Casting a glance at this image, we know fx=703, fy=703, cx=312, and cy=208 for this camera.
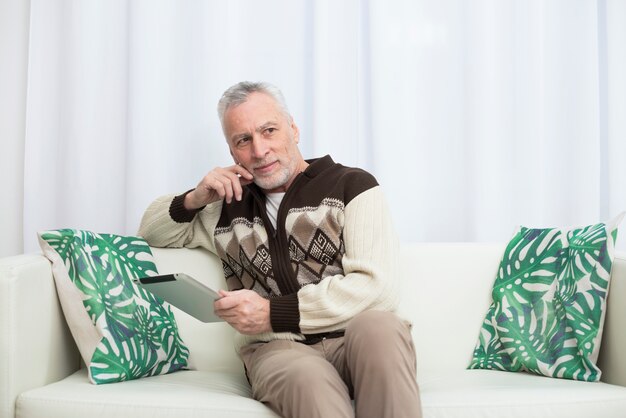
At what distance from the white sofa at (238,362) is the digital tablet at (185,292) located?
19cm

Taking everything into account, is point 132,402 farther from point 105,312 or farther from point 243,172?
point 243,172

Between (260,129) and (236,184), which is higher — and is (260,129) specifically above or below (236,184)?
above

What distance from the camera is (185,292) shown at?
157cm

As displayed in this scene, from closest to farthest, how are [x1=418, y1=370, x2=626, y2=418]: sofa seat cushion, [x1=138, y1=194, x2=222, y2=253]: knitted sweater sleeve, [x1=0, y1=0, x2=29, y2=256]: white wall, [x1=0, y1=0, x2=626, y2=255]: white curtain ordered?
1. [x1=418, y1=370, x2=626, y2=418]: sofa seat cushion
2. [x1=138, y1=194, x2=222, y2=253]: knitted sweater sleeve
3. [x1=0, y1=0, x2=626, y2=255]: white curtain
4. [x1=0, y1=0, x2=29, y2=256]: white wall

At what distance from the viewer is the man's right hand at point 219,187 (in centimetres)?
196

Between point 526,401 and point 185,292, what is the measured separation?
802 mm

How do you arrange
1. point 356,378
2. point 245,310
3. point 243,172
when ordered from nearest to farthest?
point 356,378 < point 245,310 < point 243,172

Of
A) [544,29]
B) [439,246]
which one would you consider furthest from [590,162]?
[439,246]

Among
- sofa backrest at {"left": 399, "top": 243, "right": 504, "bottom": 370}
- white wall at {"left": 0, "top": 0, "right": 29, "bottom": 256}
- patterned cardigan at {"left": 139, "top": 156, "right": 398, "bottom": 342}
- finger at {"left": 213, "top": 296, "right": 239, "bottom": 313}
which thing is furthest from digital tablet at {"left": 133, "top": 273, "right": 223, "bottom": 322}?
white wall at {"left": 0, "top": 0, "right": 29, "bottom": 256}

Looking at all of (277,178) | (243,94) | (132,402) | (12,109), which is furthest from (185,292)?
(12,109)

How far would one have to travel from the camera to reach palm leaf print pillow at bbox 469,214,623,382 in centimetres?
180

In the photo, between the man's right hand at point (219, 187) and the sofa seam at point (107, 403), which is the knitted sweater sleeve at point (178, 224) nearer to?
the man's right hand at point (219, 187)

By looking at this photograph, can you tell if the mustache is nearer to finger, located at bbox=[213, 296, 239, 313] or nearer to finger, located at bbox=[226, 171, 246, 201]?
finger, located at bbox=[226, 171, 246, 201]

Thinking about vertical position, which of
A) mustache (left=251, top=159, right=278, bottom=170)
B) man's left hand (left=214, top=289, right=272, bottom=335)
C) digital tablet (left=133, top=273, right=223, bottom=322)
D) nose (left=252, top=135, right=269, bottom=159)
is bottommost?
man's left hand (left=214, top=289, right=272, bottom=335)
